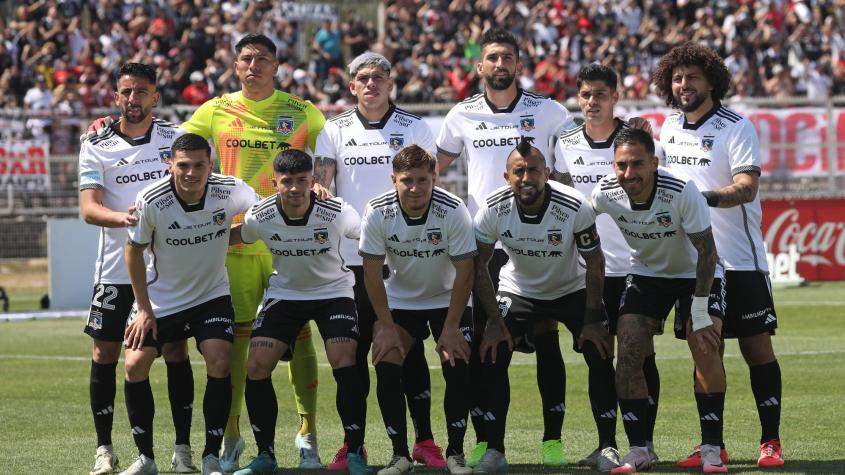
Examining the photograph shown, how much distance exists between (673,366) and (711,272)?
5.61 metres

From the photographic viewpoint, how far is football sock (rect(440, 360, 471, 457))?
27.7 feet

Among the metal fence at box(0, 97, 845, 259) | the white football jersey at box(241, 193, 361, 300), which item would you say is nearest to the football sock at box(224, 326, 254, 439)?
the white football jersey at box(241, 193, 361, 300)

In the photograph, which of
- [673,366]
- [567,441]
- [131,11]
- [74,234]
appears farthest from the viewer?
[131,11]

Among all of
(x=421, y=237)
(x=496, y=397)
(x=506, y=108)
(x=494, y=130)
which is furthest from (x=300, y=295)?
(x=506, y=108)

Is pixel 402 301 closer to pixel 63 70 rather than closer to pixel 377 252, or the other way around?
pixel 377 252

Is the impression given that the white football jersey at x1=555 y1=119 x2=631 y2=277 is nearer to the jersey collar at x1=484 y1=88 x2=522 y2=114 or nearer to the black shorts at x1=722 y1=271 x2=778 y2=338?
the jersey collar at x1=484 y1=88 x2=522 y2=114

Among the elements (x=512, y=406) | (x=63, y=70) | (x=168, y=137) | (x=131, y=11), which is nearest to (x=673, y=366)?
(x=512, y=406)

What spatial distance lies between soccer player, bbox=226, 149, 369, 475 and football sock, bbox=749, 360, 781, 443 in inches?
96.1

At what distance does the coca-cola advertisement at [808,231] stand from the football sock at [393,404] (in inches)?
549

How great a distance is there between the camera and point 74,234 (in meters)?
20.6

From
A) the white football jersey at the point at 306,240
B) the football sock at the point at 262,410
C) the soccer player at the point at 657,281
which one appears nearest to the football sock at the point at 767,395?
the soccer player at the point at 657,281

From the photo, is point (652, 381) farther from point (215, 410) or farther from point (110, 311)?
point (110, 311)

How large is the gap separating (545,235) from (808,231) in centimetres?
1392

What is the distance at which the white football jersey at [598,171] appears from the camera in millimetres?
9023
